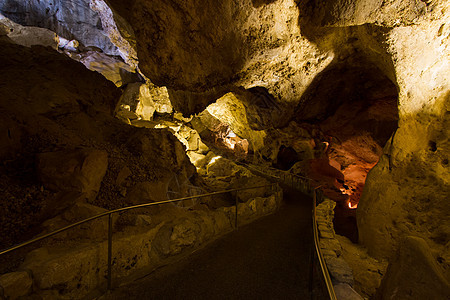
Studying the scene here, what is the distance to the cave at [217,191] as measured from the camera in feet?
8.04

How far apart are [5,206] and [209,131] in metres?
25.2

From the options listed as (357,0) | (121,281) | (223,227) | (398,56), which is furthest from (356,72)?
(121,281)

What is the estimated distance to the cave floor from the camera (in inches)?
98.5

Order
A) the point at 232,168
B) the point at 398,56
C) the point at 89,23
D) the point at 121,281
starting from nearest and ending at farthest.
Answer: the point at 121,281, the point at 398,56, the point at 232,168, the point at 89,23

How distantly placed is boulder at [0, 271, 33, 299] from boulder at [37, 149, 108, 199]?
1739 millimetres

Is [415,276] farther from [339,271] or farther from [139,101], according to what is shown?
[139,101]

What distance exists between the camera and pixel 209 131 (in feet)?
90.9

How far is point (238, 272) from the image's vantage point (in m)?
2.96

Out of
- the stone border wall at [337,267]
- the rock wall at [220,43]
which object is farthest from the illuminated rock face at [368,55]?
the stone border wall at [337,267]

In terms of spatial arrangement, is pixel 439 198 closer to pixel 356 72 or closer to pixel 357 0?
pixel 357 0

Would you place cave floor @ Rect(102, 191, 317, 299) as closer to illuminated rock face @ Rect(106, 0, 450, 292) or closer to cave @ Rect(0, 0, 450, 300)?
cave @ Rect(0, 0, 450, 300)

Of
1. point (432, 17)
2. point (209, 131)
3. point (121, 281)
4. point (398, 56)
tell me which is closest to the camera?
point (121, 281)

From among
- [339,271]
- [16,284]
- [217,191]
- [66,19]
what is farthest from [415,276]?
[66,19]

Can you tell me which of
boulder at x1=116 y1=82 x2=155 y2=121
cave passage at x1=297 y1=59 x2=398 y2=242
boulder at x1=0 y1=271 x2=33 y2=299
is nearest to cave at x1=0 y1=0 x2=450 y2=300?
boulder at x1=0 y1=271 x2=33 y2=299
